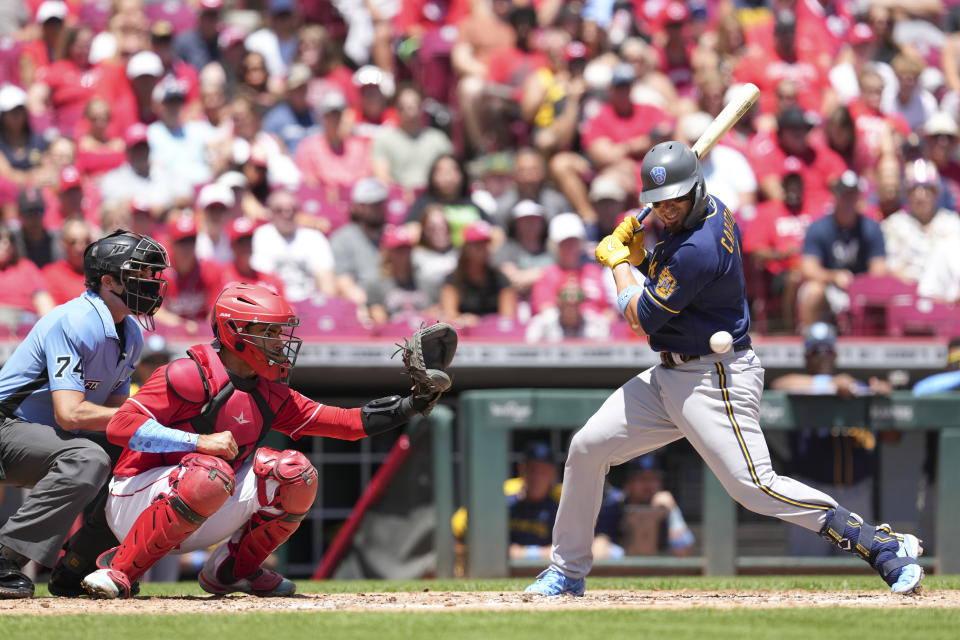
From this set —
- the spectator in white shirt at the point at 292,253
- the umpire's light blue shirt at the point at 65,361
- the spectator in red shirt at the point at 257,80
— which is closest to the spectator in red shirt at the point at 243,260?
the spectator in white shirt at the point at 292,253

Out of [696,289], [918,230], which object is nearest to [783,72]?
[918,230]

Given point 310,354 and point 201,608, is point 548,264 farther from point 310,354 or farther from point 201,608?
point 201,608

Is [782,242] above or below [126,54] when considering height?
below

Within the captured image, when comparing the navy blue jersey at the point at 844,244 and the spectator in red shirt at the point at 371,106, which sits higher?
the spectator in red shirt at the point at 371,106

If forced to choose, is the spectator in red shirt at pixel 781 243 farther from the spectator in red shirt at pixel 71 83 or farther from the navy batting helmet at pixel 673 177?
the spectator in red shirt at pixel 71 83

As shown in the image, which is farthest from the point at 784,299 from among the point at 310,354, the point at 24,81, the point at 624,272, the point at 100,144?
the point at 24,81

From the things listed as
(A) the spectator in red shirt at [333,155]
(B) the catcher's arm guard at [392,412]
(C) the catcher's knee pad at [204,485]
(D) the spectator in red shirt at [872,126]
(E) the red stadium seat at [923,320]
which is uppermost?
(D) the spectator in red shirt at [872,126]

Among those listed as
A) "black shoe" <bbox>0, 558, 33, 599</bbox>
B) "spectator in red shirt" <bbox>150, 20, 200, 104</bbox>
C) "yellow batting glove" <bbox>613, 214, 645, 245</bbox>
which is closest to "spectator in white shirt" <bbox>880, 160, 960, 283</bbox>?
"yellow batting glove" <bbox>613, 214, 645, 245</bbox>
